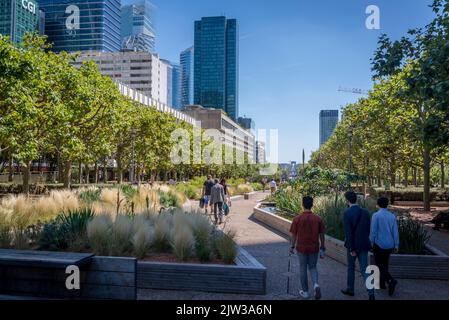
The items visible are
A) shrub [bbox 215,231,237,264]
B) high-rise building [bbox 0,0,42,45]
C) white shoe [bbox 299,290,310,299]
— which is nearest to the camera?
white shoe [bbox 299,290,310,299]

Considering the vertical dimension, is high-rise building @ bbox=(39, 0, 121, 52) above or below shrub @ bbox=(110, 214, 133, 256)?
above

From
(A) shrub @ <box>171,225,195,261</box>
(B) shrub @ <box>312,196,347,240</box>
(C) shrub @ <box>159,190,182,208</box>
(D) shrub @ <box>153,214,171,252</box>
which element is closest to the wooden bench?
(A) shrub @ <box>171,225,195,261</box>

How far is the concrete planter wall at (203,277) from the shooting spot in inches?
248

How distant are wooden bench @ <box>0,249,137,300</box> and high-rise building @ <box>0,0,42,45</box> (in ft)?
487

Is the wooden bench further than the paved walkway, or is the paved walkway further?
the paved walkway

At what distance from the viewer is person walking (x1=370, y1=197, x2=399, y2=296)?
6465 millimetres

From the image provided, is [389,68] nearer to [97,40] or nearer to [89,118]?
[89,118]

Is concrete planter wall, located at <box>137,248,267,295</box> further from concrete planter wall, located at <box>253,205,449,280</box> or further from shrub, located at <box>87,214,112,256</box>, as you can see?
concrete planter wall, located at <box>253,205,449,280</box>

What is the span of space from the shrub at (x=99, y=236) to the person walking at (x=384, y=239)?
469 centimetres

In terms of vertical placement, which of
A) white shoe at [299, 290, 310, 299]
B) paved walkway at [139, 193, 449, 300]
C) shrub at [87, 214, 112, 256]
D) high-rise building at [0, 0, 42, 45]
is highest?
high-rise building at [0, 0, 42, 45]
